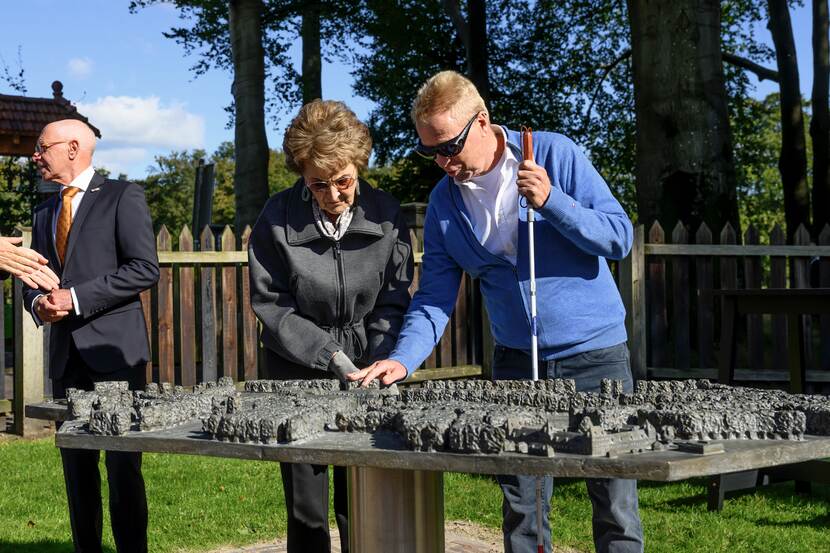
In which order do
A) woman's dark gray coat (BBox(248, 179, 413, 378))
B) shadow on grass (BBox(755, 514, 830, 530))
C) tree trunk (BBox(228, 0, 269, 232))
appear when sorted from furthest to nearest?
tree trunk (BBox(228, 0, 269, 232)) → shadow on grass (BBox(755, 514, 830, 530)) → woman's dark gray coat (BBox(248, 179, 413, 378))

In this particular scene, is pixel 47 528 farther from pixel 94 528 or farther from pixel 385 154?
pixel 385 154

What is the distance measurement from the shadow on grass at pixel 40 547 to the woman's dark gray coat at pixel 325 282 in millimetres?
2253

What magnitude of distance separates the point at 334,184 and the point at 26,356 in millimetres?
5321

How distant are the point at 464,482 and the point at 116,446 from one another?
14.5ft

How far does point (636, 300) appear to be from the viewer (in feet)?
29.9

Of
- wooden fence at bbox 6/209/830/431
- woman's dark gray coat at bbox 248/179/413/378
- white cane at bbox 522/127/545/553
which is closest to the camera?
white cane at bbox 522/127/545/553

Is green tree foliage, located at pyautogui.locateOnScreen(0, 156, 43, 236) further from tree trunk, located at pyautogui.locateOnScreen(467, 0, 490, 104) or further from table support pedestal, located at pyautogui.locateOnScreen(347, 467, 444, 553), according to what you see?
table support pedestal, located at pyautogui.locateOnScreen(347, 467, 444, 553)

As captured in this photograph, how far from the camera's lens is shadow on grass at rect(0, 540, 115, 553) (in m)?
5.34

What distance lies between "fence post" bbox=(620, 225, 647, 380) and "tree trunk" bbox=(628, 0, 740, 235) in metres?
1.70

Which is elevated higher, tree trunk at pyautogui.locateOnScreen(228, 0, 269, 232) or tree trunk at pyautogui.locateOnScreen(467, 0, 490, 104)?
tree trunk at pyautogui.locateOnScreen(467, 0, 490, 104)

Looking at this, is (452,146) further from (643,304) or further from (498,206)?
(643,304)

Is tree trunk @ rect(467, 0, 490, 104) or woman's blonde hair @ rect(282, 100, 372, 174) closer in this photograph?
woman's blonde hair @ rect(282, 100, 372, 174)

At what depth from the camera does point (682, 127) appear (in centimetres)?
1044

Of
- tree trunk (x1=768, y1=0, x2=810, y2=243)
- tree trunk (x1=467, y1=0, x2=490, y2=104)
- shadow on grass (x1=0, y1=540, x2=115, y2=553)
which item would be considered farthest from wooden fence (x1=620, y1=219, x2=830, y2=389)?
tree trunk (x1=467, y1=0, x2=490, y2=104)
